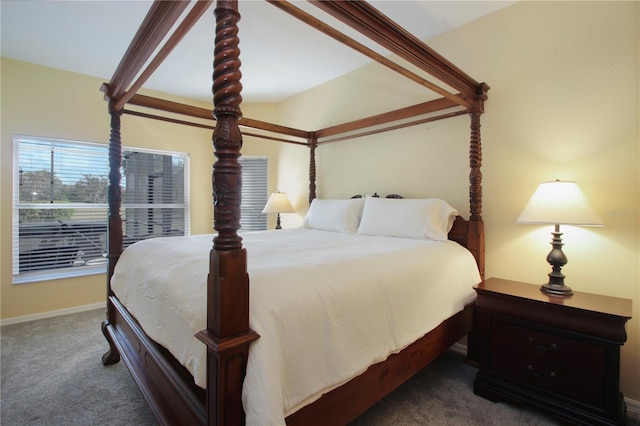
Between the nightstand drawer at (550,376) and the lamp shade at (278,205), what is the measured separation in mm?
2676

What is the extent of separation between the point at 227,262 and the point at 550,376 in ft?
6.10

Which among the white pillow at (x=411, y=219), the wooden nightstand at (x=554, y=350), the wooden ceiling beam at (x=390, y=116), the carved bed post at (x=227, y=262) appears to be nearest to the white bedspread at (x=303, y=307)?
the carved bed post at (x=227, y=262)

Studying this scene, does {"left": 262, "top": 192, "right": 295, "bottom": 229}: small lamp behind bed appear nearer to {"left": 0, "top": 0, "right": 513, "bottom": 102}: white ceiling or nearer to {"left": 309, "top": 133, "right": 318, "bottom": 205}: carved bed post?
{"left": 309, "top": 133, "right": 318, "bottom": 205}: carved bed post

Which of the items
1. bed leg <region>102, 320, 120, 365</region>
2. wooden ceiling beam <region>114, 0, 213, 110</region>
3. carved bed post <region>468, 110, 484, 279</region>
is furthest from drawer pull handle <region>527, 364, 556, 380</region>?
bed leg <region>102, 320, 120, 365</region>

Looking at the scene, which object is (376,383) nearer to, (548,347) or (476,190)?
(548,347)

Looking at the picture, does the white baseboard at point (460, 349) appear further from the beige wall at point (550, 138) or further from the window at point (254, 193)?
the window at point (254, 193)

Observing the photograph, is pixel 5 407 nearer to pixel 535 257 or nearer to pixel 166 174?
pixel 166 174

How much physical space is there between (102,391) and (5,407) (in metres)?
0.48

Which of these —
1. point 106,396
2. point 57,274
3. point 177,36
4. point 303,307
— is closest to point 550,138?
point 303,307

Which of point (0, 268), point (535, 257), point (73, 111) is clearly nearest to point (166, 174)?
point (73, 111)

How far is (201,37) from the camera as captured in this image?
2.70 m

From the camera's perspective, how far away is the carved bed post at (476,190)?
2.25 m

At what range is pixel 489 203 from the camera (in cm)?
235

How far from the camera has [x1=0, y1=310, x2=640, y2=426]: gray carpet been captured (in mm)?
1658
